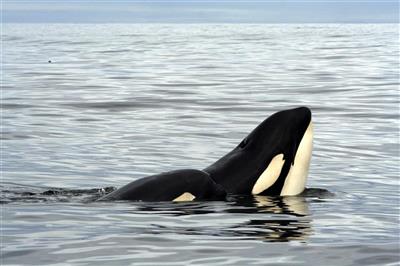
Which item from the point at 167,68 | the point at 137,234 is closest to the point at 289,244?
the point at 137,234

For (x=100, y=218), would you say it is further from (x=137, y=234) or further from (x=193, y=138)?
(x=193, y=138)

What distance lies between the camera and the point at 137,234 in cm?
859

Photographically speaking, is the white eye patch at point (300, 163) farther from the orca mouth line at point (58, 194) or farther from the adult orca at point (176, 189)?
the adult orca at point (176, 189)

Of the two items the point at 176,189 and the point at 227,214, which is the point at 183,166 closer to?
the point at 176,189

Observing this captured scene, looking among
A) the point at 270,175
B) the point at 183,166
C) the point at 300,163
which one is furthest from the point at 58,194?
the point at 183,166

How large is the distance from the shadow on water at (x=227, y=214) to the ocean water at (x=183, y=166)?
0.01m

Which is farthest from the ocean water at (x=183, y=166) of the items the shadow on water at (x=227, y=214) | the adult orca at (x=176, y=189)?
the adult orca at (x=176, y=189)

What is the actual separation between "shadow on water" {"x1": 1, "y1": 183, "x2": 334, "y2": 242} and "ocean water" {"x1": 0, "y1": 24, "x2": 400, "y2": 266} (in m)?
0.01

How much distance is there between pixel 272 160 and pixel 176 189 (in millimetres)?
1111

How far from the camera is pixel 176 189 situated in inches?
392

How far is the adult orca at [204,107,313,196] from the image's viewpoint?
1047 cm

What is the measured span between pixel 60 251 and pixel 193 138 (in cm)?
905

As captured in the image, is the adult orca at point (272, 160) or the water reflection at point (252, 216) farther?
the adult orca at point (272, 160)

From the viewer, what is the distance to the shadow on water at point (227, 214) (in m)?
8.77
